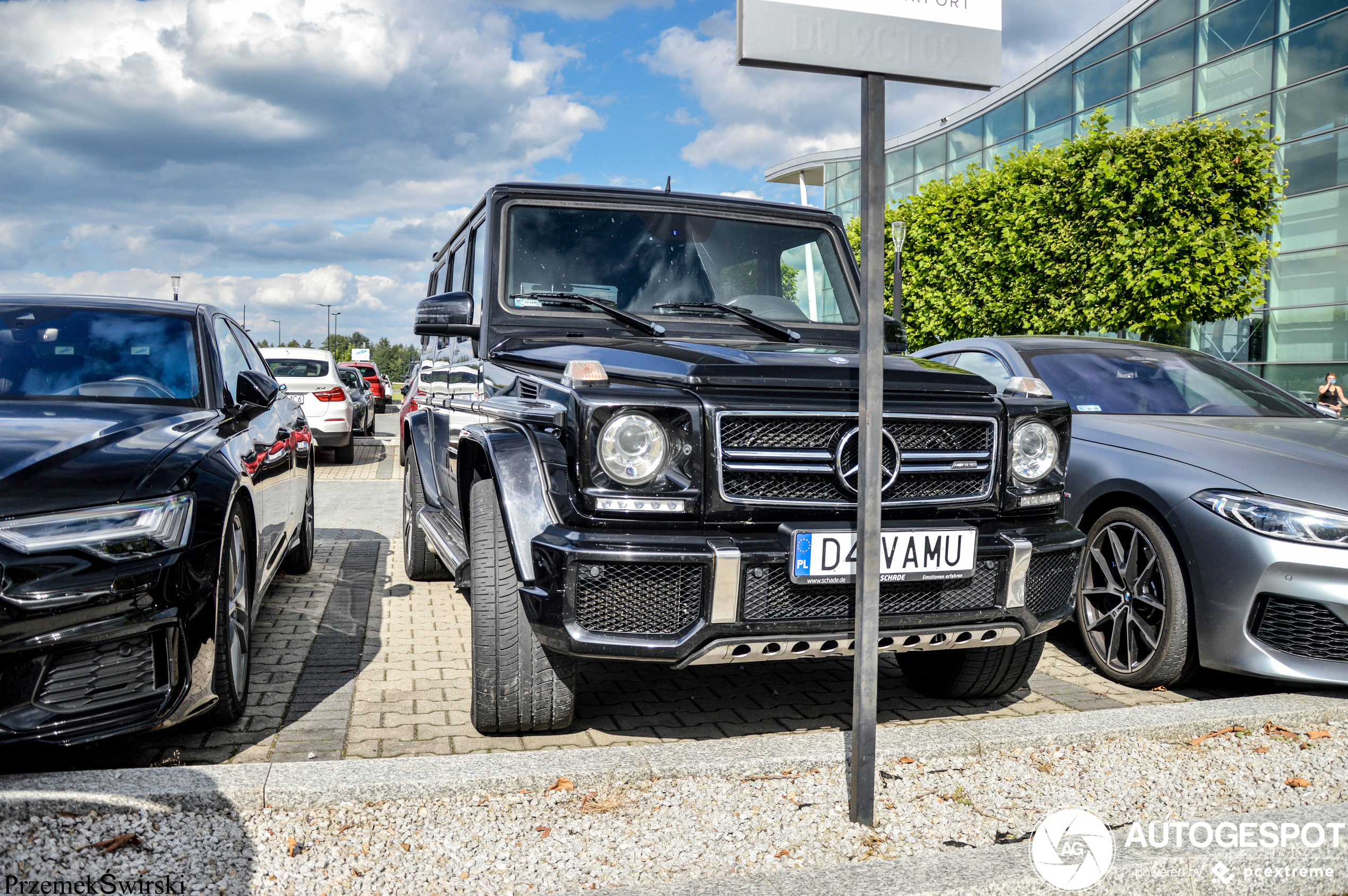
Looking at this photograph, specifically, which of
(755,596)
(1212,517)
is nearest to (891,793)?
(755,596)

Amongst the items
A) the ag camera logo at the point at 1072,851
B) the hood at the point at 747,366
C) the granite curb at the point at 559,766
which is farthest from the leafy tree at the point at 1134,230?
the ag camera logo at the point at 1072,851

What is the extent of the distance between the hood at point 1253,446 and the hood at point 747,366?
1.31 metres

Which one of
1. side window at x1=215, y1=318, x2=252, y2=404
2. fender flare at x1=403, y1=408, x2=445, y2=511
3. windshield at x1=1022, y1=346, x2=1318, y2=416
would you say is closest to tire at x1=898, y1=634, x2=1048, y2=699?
windshield at x1=1022, y1=346, x2=1318, y2=416

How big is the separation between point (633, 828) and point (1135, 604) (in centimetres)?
269

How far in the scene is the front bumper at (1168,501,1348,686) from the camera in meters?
3.79

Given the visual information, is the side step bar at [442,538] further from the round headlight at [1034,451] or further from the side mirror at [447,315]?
the round headlight at [1034,451]

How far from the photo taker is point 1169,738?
140 inches

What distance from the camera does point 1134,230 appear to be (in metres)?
20.0

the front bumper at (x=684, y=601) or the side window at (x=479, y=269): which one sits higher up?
the side window at (x=479, y=269)

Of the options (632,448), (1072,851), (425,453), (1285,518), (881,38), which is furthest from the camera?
(425,453)

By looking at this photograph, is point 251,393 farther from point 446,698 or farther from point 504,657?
point 504,657

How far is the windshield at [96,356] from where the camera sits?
13.0ft

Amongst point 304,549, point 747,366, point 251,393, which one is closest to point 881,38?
point 747,366

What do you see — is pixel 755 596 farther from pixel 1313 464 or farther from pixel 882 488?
pixel 1313 464
